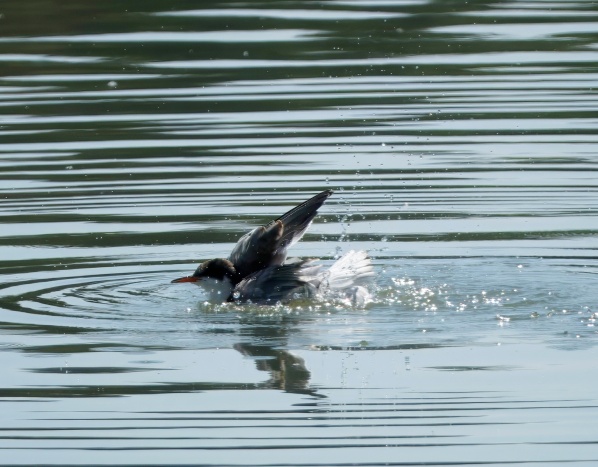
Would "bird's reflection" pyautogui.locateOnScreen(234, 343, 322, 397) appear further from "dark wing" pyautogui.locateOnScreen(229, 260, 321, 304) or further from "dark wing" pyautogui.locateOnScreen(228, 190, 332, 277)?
"dark wing" pyautogui.locateOnScreen(228, 190, 332, 277)

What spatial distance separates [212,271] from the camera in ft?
34.1

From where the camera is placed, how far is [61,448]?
7.46 m

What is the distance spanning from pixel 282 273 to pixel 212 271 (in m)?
0.46

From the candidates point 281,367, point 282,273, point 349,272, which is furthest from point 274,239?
point 281,367

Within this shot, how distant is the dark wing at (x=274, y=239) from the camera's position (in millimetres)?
10414

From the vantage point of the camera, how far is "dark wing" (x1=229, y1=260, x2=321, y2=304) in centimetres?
1010

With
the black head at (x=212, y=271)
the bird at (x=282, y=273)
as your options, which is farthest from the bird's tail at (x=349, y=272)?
the black head at (x=212, y=271)

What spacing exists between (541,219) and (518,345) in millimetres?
3517

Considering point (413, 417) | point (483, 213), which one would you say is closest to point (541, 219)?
point (483, 213)

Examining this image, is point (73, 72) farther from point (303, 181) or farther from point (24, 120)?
point (303, 181)

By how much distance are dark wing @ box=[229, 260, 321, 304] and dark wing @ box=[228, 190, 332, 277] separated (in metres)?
0.22

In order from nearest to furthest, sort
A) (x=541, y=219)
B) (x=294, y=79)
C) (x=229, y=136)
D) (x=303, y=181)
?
(x=541, y=219), (x=303, y=181), (x=229, y=136), (x=294, y=79)

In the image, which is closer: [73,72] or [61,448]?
[61,448]

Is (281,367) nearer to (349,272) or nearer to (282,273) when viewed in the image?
(282,273)
